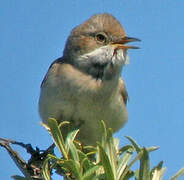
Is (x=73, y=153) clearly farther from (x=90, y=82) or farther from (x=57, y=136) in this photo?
(x=90, y=82)

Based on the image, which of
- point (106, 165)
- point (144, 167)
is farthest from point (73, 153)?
point (144, 167)

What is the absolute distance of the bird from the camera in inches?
170

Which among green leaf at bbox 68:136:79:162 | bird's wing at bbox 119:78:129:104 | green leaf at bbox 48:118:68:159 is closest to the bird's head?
bird's wing at bbox 119:78:129:104

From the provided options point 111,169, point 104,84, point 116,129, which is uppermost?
point 104,84

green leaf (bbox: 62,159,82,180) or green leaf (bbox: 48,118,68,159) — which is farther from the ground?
green leaf (bbox: 48,118,68,159)

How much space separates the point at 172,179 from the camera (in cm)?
190

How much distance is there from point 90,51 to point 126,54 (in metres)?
0.48

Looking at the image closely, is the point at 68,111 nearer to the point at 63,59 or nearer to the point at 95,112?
the point at 95,112

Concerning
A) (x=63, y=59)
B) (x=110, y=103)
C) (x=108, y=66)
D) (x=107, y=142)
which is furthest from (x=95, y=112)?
(x=107, y=142)

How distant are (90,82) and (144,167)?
2712mm

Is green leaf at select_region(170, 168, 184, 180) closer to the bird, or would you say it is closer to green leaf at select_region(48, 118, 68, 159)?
green leaf at select_region(48, 118, 68, 159)

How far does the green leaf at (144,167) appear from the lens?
6.13 feet

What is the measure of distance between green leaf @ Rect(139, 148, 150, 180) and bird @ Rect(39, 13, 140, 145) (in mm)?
2237

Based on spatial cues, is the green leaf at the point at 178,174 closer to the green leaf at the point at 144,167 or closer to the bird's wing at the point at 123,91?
the green leaf at the point at 144,167
